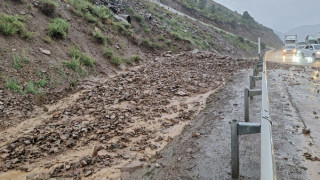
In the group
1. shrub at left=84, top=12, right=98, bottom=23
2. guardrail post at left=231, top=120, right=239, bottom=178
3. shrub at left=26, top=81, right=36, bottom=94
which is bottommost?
guardrail post at left=231, top=120, right=239, bottom=178

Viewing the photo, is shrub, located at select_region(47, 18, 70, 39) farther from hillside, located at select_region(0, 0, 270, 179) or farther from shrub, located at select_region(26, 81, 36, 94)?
shrub, located at select_region(26, 81, 36, 94)

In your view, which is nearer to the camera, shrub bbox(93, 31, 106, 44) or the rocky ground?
the rocky ground

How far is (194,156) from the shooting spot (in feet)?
11.4

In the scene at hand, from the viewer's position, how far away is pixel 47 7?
11656mm

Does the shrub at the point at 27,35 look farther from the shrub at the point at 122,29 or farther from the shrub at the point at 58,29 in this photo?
the shrub at the point at 122,29

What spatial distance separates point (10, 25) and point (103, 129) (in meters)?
6.71

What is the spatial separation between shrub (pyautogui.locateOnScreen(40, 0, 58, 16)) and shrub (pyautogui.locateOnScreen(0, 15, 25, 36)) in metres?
2.15

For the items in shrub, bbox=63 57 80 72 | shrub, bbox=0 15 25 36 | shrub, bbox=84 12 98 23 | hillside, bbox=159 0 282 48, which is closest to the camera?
shrub, bbox=0 15 25 36

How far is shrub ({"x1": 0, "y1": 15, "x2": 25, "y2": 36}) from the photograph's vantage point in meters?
8.46

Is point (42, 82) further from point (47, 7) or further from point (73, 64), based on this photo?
point (47, 7)

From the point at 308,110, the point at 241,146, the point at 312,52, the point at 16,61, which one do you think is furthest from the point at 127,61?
the point at 312,52

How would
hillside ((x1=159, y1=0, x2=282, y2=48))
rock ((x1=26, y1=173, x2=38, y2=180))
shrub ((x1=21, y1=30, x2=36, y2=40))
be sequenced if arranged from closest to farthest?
rock ((x1=26, y1=173, x2=38, y2=180))
shrub ((x1=21, y1=30, x2=36, y2=40))
hillside ((x1=159, y1=0, x2=282, y2=48))

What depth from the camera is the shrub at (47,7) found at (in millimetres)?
11500

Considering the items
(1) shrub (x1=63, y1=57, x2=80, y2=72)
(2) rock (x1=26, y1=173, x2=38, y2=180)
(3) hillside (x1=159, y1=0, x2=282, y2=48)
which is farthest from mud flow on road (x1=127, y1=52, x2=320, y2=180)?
(3) hillside (x1=159, y1=0, x2=282, y2=48)
